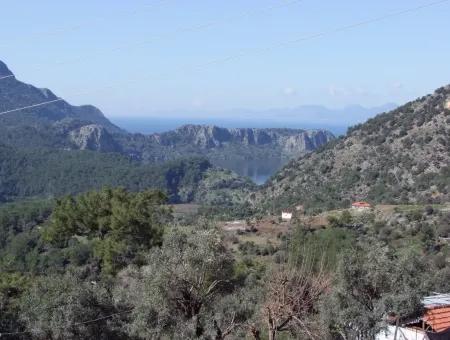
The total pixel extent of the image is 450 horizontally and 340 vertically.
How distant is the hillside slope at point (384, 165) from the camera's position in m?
60.3

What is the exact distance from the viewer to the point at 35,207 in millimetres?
79125

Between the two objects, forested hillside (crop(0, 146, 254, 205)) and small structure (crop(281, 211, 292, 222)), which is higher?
small structure (crop(281, 211, 292, 222))

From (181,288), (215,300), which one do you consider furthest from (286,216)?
(181,288)

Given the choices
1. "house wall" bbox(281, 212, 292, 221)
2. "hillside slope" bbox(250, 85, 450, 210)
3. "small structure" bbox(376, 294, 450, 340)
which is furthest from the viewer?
"hillside slope" bbox(250, 85, 450, 210)

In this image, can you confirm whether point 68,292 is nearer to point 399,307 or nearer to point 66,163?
point 399,307

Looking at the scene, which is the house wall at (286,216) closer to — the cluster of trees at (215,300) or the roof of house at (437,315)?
the roof of house at (437,315)

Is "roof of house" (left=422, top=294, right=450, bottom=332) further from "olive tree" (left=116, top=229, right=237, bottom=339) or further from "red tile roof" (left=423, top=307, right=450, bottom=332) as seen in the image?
"olive tree" (left=116, top=229, right=237, bottom=339)

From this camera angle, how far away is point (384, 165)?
222ft

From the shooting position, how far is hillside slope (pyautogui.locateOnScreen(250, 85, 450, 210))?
60344mm

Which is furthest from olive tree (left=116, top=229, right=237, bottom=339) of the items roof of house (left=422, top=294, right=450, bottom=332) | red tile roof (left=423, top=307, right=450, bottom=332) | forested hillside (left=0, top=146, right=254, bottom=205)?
forested hillside (left=0, top=146, right=254, bottom=205)

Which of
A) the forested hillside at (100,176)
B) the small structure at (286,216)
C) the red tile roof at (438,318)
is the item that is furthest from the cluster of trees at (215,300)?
the forested hillside at (100,176)

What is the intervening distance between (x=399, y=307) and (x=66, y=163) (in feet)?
506

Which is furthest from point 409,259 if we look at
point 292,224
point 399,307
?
point 292,224

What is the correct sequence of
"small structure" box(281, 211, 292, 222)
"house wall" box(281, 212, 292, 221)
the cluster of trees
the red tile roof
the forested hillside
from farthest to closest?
the forested hillside → "house wall" box(281, 212, 292, 221) → "small structure" box(281, 211, 292, 222) → the red tile roof → the cluster of trees
